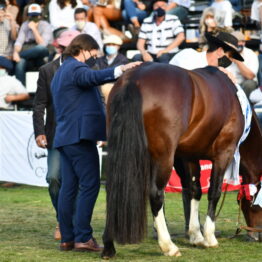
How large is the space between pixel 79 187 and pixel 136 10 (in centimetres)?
952

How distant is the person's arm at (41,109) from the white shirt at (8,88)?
630 centimetres

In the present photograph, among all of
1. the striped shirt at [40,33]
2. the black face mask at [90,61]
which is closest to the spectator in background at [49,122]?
the black face mask at [90,61]

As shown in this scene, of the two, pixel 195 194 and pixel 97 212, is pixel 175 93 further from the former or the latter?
pixel 97 212

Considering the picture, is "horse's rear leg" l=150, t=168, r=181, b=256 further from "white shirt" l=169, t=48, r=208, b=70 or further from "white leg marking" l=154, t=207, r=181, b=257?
"white shirt" l=169, t=48, r=208, b=70

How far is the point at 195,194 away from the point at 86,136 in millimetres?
1651

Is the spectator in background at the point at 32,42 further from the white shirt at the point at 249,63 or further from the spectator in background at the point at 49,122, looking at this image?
the spectator in background at the point at 49,122

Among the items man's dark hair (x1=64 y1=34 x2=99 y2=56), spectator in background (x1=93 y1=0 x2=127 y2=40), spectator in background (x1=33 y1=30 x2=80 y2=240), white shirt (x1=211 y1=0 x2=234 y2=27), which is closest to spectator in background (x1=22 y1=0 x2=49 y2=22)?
spectator in background (x1=93 y1=0 x2=127 y2=40)

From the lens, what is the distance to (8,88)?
14719 mm

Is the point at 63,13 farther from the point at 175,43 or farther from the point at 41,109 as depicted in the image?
the point at 41,109

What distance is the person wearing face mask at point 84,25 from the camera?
1551 cm

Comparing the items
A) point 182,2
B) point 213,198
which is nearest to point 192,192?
point 213,198

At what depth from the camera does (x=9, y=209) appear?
11172 mm

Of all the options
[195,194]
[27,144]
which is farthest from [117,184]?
[27,144]

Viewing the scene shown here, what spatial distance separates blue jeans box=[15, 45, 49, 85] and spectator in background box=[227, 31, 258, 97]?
14.5 feet
